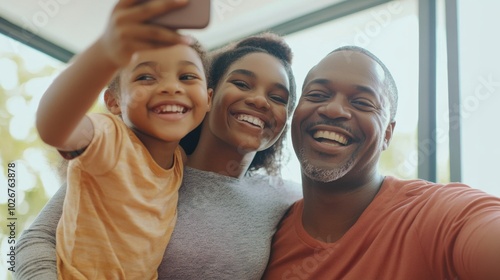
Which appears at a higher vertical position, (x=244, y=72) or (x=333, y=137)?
(x=244, y=72)

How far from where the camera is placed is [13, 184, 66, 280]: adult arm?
3.09ft

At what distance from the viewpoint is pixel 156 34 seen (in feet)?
1.89

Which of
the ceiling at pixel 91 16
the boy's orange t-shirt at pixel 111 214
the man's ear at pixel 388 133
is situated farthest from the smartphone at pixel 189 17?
the ceiling at pixel 91 16

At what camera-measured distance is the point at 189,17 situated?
60cm

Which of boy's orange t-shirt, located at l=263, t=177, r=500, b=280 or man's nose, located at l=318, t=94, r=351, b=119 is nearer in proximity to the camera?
boy's orange t-shirt, located at l=263, t=177, r=500, b=280

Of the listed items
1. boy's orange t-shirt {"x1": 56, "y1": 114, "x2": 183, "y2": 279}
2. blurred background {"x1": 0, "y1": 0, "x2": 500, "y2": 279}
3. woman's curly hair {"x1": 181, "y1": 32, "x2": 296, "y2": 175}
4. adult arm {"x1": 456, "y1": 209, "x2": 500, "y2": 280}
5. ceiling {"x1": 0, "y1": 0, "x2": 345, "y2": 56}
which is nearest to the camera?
adult arm {"x1": 456, "y1": 209, "x2": 500, "y2": 280}

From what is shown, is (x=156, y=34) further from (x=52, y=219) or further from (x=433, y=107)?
(x=433, y=107)

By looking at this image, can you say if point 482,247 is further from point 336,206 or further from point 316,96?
point 316,96

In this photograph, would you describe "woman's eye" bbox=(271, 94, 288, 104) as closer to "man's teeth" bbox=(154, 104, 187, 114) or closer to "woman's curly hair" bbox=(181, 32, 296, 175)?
"woman's curly hair" bbox=(181, 32, 296, 175)

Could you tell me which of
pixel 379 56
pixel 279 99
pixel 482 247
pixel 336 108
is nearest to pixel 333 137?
pixel 336 108

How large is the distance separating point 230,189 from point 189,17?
0.65m

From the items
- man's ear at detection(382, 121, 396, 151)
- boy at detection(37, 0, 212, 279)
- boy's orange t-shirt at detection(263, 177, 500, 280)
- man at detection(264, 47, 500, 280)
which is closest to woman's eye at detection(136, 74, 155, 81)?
boy at detection(37, 0, 212, 279)

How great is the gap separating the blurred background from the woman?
0.27 metres

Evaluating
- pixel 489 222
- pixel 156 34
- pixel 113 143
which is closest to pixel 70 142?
pixel 113 143
